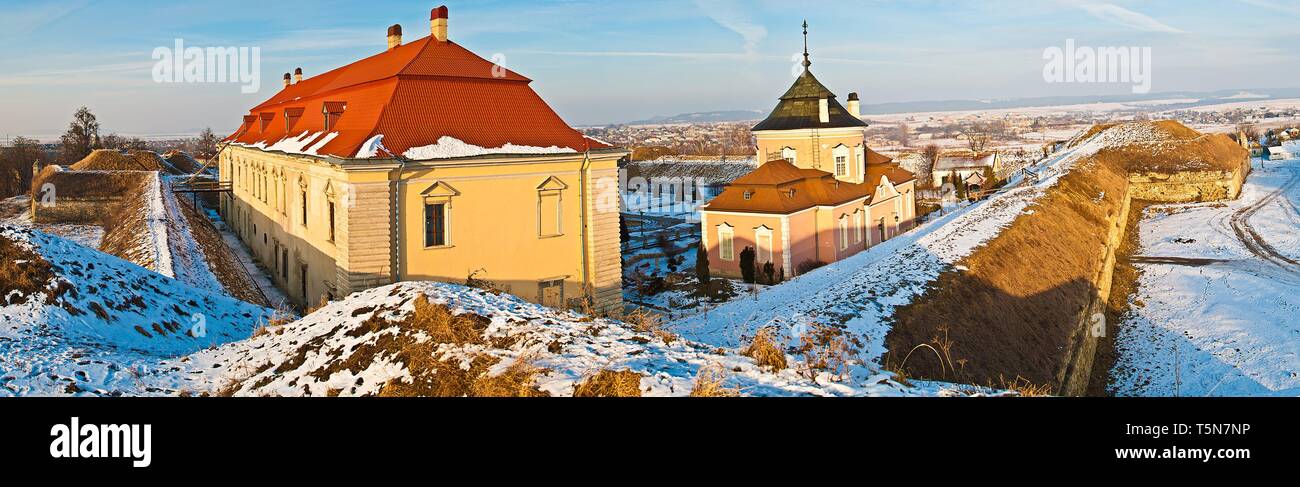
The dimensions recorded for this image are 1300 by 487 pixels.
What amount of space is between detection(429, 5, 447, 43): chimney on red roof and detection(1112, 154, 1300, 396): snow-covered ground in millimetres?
18349

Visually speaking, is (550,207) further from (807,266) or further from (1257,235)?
(1257,235)

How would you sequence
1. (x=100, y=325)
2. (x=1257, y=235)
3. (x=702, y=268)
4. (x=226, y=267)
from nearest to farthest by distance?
(x=100, y=325) → (x=226, y=267) → (x=702, y=268) → (x=1257, y=235)

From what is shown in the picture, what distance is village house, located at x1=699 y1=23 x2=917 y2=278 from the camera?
1097 inches

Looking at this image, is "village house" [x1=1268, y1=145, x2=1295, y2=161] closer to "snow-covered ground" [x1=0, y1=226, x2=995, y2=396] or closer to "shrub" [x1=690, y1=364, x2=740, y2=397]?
→ "snow-covered ground" [x1=0, y1=226, x2=995, y2=396]

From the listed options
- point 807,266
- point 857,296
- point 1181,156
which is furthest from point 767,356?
point 1181,156

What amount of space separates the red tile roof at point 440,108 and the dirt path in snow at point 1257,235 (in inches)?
1048

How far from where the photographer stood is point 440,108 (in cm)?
1903

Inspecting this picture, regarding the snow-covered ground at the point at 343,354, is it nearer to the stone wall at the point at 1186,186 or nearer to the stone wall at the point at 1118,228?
the stone wall at the point at 1118,228

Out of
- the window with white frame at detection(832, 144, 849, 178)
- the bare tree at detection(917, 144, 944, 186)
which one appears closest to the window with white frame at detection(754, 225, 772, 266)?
the window with white frame at detection(832, 144, 849, 178)

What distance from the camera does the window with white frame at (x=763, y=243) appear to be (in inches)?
1088

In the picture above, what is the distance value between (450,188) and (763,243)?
1310 cm

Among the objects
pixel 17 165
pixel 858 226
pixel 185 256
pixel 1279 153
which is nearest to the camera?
pixel 185 256

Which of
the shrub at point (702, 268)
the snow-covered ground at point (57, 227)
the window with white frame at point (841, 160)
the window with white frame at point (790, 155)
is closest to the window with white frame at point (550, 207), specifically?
the shrub at point (702, 268)
